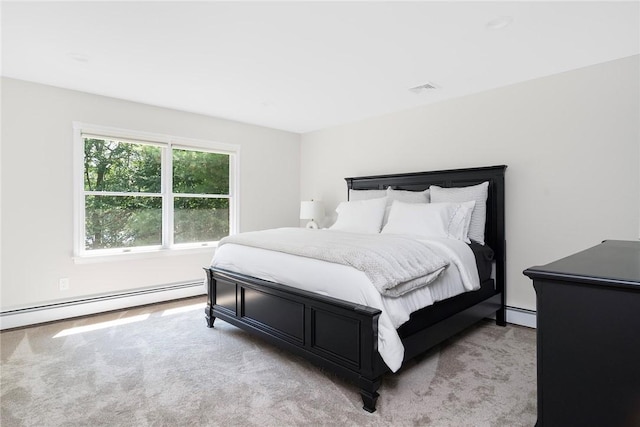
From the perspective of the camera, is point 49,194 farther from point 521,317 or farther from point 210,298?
point 521,317

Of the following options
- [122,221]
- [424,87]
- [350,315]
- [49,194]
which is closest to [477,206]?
[424,87]

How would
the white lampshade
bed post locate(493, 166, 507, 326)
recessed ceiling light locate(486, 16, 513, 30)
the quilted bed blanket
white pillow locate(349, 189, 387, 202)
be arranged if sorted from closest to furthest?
the quilted bed blanket → recessed ceiling light locate(486, 16, 513, 30) → bed post locate(493, 166, 507, 326) → white pillow locate(349, 189, 387, 202) → the white lampshade

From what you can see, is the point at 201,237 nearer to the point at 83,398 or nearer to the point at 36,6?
the point at 83,398

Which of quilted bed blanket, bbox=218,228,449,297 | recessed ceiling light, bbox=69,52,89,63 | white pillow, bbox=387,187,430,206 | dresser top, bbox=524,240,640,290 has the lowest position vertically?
quilted bed blanket, bbox=218,228,449,297

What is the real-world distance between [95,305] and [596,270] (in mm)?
4235

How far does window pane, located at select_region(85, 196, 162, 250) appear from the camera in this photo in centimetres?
365

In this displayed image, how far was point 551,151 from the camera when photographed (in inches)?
119

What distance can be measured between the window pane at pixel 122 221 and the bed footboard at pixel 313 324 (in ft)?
5.18

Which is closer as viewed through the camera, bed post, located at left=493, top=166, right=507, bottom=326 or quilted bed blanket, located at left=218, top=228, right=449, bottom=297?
quilted bed blanket, located at left=218, top=228, right=449, bottom=297

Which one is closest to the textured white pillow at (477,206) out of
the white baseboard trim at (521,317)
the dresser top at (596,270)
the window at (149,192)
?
the white baseboard trim at (521,317)

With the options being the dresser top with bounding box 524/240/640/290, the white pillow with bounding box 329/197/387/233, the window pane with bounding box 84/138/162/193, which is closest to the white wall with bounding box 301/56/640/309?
the white pillow with bounding box 329/197/387/233

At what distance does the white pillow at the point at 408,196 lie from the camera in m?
3.59

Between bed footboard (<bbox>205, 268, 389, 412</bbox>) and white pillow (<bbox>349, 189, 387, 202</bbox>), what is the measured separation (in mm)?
2000

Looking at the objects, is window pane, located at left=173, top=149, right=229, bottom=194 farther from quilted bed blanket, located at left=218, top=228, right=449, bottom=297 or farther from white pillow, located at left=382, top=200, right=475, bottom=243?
white pillow, located at left=382, top=200, right=475, bottom=243
